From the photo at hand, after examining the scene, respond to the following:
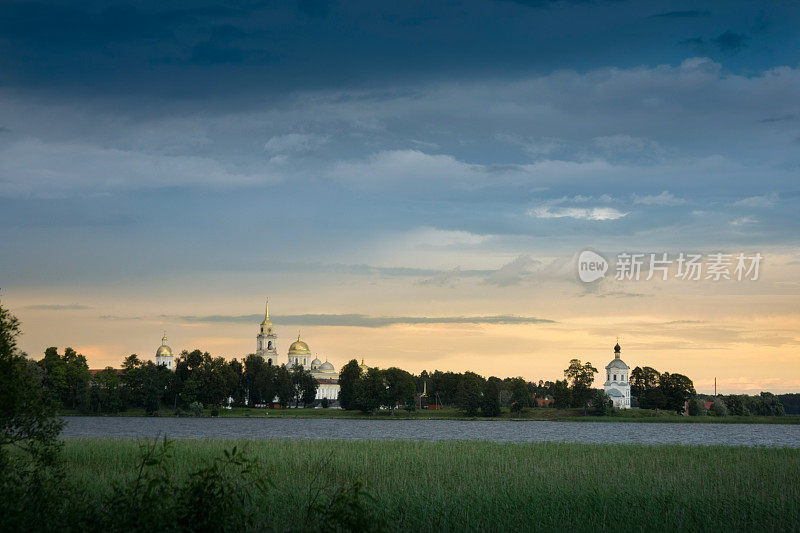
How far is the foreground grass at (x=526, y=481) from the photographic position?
19.2 m

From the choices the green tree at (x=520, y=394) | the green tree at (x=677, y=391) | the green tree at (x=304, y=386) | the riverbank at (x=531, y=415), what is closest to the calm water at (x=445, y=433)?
the riverbank at (x=531, y=415)

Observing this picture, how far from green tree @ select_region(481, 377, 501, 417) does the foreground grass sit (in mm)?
88358

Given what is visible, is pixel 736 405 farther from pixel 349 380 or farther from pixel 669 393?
pixel 349 380

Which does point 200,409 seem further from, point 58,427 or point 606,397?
point 58,427

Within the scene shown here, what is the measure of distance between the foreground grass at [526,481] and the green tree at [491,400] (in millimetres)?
88358

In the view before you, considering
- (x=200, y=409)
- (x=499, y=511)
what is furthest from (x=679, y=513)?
(x=200, y=409)

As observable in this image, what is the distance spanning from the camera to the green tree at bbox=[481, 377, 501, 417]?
129125 mm

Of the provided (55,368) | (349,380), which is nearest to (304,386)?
(349,380)

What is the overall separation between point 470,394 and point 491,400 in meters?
4.17

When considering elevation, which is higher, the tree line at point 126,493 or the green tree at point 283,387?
the green tree at point 283,387

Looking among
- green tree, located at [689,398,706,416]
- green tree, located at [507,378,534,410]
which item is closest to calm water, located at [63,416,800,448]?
green tree, located at [507,378,534,410]

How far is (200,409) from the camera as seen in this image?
400 feet

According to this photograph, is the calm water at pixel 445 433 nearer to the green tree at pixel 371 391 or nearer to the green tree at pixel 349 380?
the green tree at pixel 371 391

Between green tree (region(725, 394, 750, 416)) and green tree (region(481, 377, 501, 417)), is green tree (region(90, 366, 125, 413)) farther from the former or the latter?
green tree (region(725, 394, 750, 416))
